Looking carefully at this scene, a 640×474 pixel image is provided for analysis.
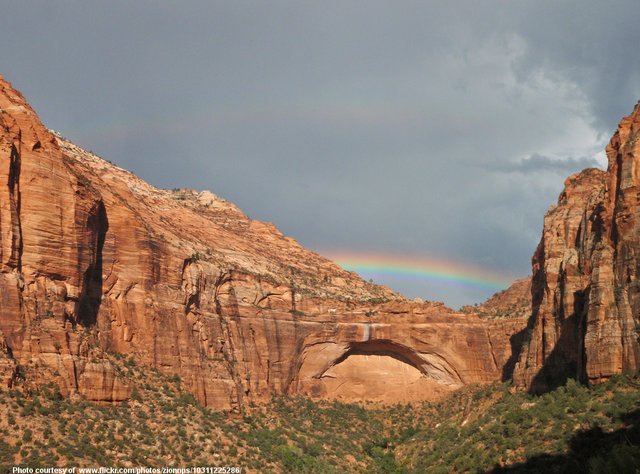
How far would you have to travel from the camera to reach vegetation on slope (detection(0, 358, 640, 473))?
194 ft

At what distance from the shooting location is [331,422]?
95.6 m

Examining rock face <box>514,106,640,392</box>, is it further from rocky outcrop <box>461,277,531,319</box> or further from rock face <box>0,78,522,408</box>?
rock face <box>0,78,522,408</box>

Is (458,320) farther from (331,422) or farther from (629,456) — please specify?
(629,456)

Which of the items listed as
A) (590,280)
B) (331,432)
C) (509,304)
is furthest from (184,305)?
(509,304)

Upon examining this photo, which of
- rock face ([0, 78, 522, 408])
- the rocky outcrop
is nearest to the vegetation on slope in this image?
rock face ([0, 78, 522, 408])

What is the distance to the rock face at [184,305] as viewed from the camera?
6688cm

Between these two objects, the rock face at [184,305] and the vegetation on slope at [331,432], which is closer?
the vegetation on slope at [331,432]

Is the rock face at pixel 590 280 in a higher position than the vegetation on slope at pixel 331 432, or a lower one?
higher

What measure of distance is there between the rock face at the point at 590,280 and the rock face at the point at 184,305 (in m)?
16.9

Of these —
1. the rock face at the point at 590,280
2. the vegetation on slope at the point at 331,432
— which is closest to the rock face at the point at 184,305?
the vegetation on slope at the point at 331,432

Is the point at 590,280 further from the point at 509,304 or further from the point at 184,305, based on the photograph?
the point at 509,304

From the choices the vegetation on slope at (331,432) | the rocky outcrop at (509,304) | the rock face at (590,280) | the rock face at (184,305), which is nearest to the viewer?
the vegetation on slope at (331,432)

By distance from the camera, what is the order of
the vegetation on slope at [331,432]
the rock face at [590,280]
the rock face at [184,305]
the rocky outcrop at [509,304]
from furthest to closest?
the rocky outcrop at [509,304]
the rock face at [590,280]
the rock face at [184,305]
the vegetation on slope at [331,432]

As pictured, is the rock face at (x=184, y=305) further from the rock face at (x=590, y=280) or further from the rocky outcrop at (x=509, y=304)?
the rock face at (x=590, y=280)
